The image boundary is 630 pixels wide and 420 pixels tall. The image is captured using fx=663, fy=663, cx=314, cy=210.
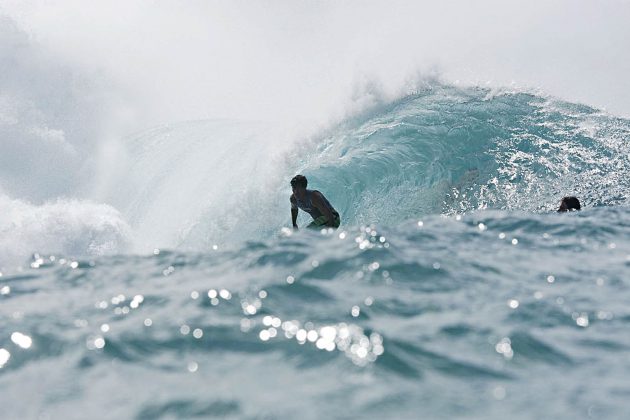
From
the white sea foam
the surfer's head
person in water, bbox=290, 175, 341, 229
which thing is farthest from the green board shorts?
the white sea foam

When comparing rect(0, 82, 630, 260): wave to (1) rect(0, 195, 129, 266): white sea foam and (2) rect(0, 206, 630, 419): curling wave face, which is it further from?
(2) rect(0, 206, 630, 419): curling wave face

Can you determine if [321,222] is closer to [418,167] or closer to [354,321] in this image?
[354,321]

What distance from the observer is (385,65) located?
65.1 ft

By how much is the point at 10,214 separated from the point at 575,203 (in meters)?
15.5

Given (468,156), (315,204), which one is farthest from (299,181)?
(468,156)

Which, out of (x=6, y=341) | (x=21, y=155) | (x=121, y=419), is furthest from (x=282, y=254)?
(x=21, y=155)

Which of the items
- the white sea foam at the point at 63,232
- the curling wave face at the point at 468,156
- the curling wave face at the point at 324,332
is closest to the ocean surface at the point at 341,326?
the curling wave face at the point at 324,332

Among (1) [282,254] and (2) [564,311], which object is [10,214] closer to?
(1) [282,254]

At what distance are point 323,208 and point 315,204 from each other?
0.67ft

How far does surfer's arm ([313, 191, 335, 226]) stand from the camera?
10336 mm

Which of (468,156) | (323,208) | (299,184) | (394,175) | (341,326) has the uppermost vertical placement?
(341,326)

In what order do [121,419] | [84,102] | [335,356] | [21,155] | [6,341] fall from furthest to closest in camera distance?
[84,102] → [21,155] → [6,341] → [335,356] → [121,419]

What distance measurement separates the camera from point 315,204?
1062cm

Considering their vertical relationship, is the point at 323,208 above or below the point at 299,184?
below
